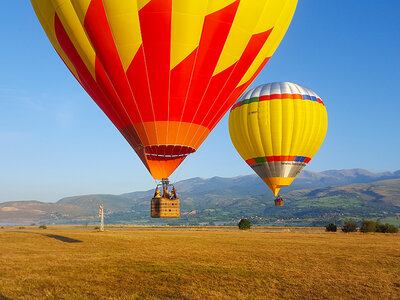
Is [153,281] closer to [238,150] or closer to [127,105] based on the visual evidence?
[127,105]

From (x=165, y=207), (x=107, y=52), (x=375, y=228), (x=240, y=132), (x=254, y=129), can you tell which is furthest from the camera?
(x=375, y=228)

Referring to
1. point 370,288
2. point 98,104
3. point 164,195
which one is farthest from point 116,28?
point 370,288

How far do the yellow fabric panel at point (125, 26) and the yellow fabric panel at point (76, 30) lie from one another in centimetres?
153

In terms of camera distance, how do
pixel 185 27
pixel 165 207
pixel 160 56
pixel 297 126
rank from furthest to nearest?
pixel 297 126 < pixel 165 207 < pixel 160 56 < pixel 185 27

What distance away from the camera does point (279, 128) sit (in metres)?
37.0

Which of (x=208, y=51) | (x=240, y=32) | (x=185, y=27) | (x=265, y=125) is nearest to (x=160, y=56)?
(x=185, y=27)

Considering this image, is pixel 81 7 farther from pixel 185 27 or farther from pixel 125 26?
pixel 185 27

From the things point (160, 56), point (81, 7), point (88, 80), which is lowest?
point (88, 80)

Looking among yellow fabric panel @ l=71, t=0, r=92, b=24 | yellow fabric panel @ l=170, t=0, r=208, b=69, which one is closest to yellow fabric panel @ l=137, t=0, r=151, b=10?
yellow fabric panel @ l=170, t=0, r=208, b=69

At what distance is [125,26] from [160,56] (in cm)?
218

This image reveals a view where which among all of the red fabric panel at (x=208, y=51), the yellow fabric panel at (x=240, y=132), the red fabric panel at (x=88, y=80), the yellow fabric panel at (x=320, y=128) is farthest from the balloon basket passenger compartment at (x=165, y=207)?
the yellow fabric panel at (x=320, y=128)

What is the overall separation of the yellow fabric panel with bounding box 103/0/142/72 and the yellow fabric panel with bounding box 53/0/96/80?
153 centimetres

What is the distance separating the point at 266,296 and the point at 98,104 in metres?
14.7

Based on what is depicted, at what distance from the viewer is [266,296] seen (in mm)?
11430
